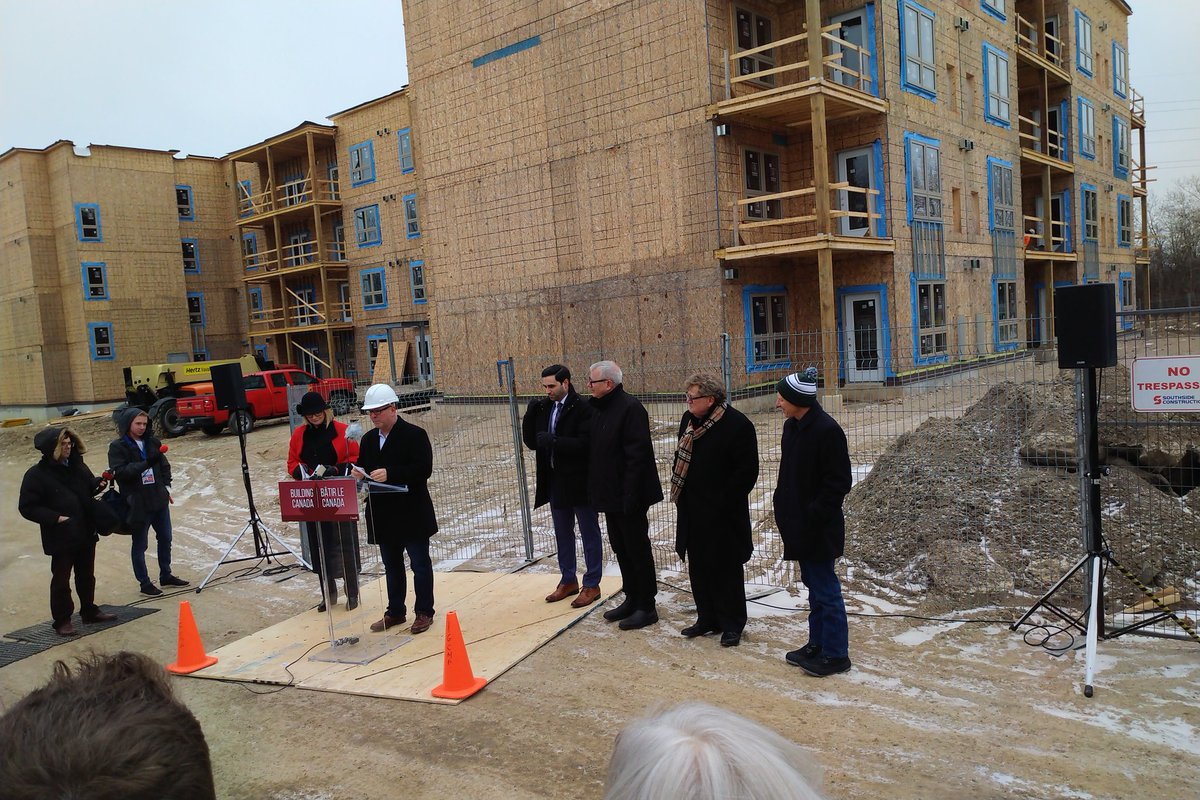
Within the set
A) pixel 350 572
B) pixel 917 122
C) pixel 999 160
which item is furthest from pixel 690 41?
Result: pixel 350 572

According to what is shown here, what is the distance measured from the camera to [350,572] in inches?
300

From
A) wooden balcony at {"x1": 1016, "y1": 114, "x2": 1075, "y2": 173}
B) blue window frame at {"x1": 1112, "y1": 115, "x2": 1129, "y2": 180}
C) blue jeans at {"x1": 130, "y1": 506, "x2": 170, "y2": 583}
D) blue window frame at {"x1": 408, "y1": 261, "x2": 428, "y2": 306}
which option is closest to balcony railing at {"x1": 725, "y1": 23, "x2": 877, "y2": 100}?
wooden balcony at {"x1": 1016, "y1": 114, "x2": 1075, "y2": 173}

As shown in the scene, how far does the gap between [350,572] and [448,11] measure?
20642mm

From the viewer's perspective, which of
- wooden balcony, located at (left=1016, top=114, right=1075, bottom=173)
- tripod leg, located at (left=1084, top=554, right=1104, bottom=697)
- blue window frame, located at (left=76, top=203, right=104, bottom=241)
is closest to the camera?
tripod leg, located at (left=1084, top=554, right=1104, bottom=697)

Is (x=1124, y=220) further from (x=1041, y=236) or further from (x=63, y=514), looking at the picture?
(x=63, y=514)

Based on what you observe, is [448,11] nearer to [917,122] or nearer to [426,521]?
[917,122]

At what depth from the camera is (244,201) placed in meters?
38.8

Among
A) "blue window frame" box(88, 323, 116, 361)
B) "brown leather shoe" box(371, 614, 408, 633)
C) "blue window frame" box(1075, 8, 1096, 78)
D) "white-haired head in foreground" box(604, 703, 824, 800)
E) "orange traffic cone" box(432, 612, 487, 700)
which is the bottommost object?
"brown leather shoe" box(371, 614, 408, 633)

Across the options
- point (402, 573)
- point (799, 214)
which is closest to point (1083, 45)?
point (799, 214)

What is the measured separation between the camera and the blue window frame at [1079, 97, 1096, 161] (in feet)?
105

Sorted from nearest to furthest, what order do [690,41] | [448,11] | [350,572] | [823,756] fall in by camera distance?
[823,756]
[350,572]
[690,41]
[448,11]

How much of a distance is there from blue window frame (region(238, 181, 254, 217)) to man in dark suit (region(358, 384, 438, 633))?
117 ft

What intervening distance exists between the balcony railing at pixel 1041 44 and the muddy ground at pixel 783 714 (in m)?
27.6

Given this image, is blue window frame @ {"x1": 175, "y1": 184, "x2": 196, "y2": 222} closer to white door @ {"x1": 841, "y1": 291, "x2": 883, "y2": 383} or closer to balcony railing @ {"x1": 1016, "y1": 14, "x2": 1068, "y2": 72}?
white door @ {"x1": 841, "y1": 291, "x2": 883, "y2": 383}
